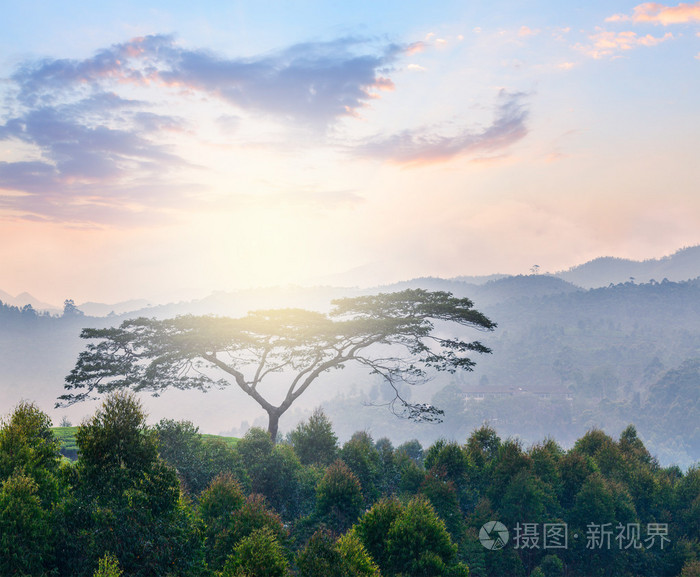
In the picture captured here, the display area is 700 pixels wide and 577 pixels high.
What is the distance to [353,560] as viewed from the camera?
18625mm

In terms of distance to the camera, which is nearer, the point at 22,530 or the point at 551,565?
the point at 22,530

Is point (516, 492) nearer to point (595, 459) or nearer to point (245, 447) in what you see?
point (595, 459)

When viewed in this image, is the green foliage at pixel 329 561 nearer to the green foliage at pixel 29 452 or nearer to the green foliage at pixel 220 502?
the green foliage at pixel 220 502

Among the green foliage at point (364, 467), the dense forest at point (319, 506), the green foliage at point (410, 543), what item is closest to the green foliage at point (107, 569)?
the dense forest at point (319, 506)

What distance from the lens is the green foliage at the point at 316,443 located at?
39.1 m

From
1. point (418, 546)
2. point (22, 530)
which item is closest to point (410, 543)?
point (418, 546)

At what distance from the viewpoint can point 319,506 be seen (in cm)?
2914

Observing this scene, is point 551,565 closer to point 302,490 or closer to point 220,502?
point 302,490

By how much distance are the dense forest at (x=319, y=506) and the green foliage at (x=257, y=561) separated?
0.04 metres

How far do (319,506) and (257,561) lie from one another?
1219 centimetres

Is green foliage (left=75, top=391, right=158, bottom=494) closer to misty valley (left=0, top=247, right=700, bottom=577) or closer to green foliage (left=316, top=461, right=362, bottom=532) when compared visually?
misty valley (left=0, top=247, right=700, bottom=577)

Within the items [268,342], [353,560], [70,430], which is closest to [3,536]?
[353,560]

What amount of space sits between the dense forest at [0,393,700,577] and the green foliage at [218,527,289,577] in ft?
0.14

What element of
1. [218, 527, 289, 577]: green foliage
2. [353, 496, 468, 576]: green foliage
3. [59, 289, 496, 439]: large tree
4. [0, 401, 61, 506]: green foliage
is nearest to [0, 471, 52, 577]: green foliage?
[0, 401, 61, 506]: green foliage
